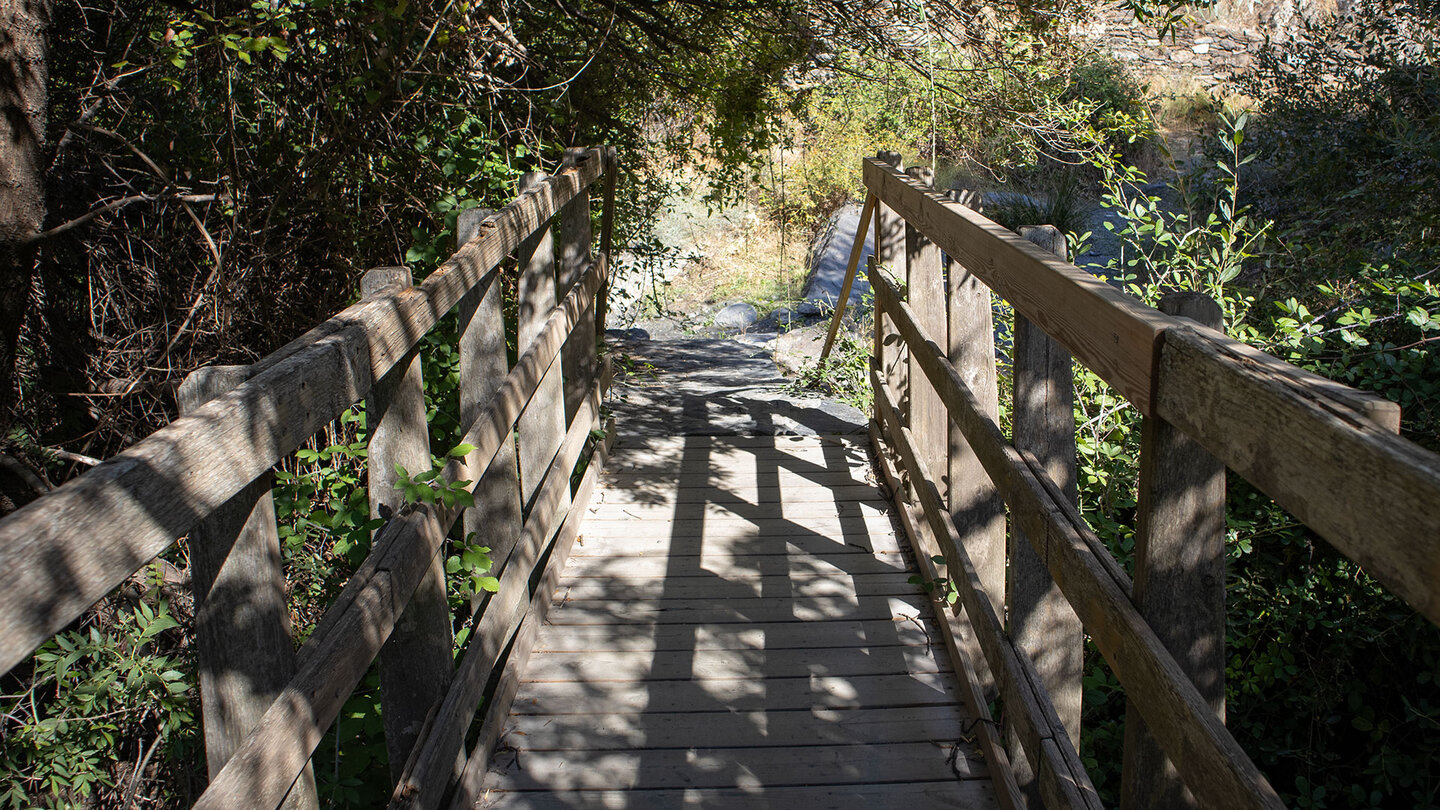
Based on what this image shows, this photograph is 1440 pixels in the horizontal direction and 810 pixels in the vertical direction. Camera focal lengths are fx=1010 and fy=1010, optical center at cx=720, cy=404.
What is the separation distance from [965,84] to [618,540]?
15.4 feet

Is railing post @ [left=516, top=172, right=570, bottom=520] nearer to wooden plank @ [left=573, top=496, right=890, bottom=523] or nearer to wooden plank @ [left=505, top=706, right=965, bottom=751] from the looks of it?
wooden plank @ [left=573, top=496, right=890, bottom=523]

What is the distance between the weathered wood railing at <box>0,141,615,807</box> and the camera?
1122 millimetres

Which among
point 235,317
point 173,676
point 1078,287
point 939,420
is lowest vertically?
point 173,676

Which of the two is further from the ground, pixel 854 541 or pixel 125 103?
pixel 125 103

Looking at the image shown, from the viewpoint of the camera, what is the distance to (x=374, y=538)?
2504 millimetres

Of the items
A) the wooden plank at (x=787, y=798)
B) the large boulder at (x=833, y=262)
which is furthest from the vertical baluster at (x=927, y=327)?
the large boulder at (x=833, y=262)

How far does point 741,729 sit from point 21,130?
3.26 meters

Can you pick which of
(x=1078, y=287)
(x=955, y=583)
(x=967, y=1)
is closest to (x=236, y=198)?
(x=955, y=583)

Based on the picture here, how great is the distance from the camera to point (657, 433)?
6016mm

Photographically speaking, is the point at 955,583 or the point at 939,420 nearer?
the point at 955,583

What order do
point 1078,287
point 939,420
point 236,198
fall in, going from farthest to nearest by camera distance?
point 236,198
point 939,420
point 1078,287

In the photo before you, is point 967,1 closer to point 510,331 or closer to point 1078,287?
point 510,331

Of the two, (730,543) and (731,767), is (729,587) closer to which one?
(730,543)

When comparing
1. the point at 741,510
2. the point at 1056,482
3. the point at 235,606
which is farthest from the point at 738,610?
the point at 235,606
